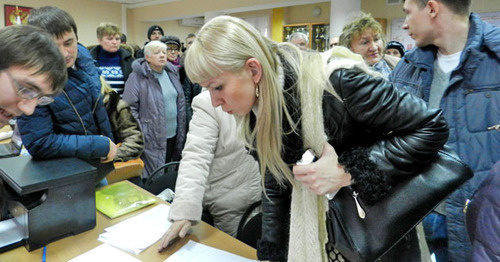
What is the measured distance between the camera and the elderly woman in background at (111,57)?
11.7 feet

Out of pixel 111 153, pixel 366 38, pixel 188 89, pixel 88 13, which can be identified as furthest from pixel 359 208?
pixel 88 13

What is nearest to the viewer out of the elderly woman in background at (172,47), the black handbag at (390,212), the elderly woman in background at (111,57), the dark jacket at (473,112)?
the black handbag at (390,212)

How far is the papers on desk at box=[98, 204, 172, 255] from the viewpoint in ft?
4.13

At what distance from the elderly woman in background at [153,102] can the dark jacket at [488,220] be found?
275cm

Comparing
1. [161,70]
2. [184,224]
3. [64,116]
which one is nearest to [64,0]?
[161,70]

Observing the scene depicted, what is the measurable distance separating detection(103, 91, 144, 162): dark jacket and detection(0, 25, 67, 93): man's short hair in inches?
33.9

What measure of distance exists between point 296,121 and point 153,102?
236cm

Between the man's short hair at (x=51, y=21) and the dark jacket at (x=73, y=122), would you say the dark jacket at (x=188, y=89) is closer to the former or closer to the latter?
the dark jacket at (x=73, y=122)

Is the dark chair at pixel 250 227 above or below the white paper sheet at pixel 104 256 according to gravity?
below

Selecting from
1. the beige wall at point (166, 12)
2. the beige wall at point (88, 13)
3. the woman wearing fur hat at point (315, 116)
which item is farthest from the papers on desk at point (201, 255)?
the beige wall at point (88, 13)

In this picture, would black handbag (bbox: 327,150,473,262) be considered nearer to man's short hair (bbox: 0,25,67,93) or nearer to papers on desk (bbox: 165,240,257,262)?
papers on desk (bbox: 165,240,257,262)

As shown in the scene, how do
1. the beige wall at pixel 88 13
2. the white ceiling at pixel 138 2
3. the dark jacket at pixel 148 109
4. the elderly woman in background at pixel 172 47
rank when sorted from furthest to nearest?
the white ceiling at pixel 138 2, the beige wall at pixel 88 13, the elderly woman in background at pixel 172 47, the dark jacket at pixel 148 109

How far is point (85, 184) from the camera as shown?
1.33 meters

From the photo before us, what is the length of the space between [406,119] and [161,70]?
2.78 metres
